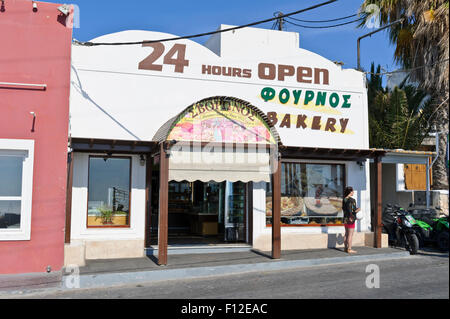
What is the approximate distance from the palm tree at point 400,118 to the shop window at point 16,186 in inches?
561

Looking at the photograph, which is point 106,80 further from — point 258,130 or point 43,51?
point 258,130

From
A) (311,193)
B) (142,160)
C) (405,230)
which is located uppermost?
(142,160)

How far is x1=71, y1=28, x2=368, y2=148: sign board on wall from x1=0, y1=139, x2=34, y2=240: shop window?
2.19m

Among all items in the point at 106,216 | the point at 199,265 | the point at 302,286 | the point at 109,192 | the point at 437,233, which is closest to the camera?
the point at 302,286

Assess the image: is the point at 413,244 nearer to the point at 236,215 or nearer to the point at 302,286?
the point at 236,215

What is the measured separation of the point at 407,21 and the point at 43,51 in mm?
12693

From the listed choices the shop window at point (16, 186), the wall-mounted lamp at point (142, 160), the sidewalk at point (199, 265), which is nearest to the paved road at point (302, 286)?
the sidewalk at point (199, 265)

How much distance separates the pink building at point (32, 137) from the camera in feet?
30.3

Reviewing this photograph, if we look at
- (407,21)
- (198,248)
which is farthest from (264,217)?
(407,21)

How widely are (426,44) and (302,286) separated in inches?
406

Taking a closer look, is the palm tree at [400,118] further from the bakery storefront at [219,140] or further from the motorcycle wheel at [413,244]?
the motorcycle wheel at [413,244]

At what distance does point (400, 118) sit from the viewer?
18.2m

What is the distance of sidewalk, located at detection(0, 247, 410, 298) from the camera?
30.3ft

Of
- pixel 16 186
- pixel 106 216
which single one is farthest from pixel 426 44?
pixel 16 186
